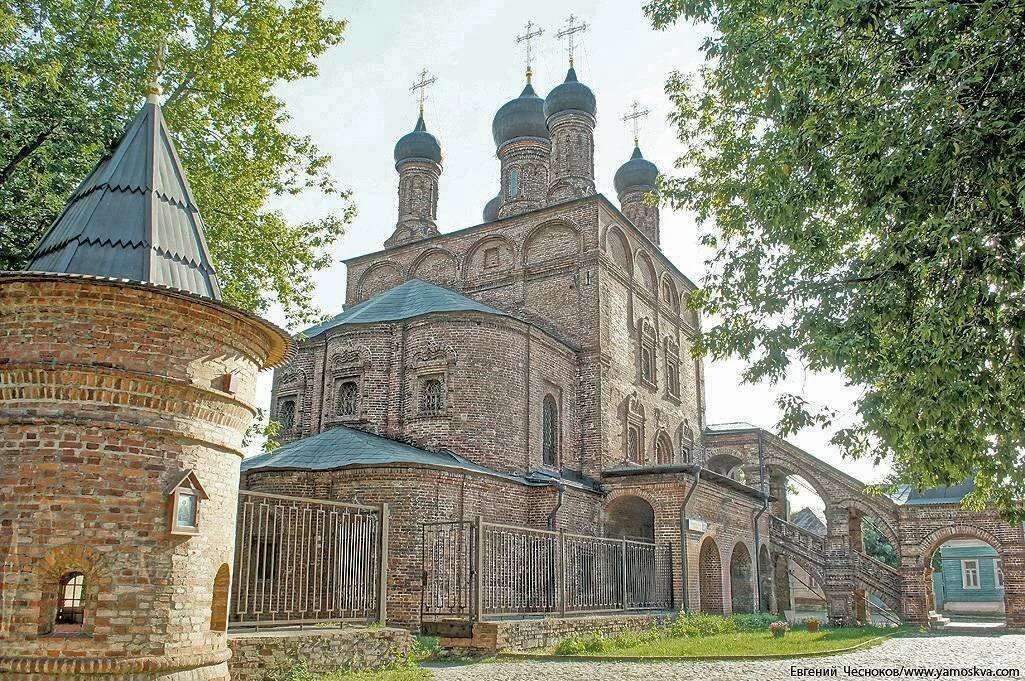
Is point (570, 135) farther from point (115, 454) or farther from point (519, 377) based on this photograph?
point (115, 454)

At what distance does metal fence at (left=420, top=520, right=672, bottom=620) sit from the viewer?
40.1 feet

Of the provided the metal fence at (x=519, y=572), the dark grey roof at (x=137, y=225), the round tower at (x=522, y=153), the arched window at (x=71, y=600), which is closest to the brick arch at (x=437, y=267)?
the round tower at (x=522, y=153)

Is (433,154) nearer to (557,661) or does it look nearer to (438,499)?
(438,499)

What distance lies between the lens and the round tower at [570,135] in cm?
2323

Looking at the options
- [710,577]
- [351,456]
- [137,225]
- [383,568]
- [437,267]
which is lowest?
[710,577]

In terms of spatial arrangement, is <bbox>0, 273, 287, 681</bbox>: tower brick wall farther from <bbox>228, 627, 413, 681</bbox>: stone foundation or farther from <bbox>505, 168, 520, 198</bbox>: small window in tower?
<bbox>505, 168, 520, 198</bbox>: small window in tower

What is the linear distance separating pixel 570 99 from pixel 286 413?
11736 millimetres

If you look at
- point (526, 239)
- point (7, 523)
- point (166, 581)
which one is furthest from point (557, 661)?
point (526, 239)

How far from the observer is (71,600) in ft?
20.9

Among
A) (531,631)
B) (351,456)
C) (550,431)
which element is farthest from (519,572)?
(550,431)

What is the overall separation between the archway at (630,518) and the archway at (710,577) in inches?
46.9

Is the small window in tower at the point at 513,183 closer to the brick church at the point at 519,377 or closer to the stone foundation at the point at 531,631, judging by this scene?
the brick church at the point at 519,377

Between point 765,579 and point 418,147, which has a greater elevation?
point 418,147

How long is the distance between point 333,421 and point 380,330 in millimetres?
2216
